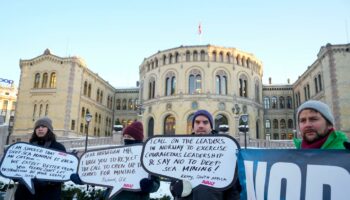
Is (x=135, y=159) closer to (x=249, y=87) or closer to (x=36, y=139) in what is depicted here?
(x=36, y=139)

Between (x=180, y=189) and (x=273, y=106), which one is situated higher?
(x=273, y=106)

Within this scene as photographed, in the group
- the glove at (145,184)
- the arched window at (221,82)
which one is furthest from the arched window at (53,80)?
the glove at (145,184)

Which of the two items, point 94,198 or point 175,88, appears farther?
point 175,88

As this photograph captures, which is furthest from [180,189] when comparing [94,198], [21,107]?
[21,107]

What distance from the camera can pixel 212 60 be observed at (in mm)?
36531

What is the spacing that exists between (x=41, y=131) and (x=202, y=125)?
2817 millimetres

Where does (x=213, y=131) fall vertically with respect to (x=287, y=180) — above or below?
above

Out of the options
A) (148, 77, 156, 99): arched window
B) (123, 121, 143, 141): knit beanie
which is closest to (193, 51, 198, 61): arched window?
(148, 77, 156, 99): arched window

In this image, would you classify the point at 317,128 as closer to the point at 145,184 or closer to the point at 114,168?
the point at 145,184

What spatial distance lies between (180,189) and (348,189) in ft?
5.00

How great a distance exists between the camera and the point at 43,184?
4496 mm

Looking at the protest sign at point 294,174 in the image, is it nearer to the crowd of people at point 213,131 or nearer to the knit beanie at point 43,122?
the crowd of people at point 213,131

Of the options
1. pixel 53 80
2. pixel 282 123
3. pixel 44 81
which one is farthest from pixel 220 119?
pixel 44 81

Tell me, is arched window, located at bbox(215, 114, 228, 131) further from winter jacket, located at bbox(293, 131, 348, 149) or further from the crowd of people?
winter jacket, located at bbox(293, 131, 348, 149)
